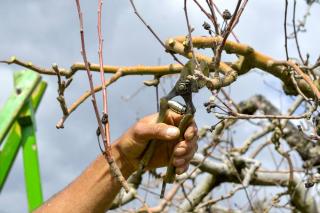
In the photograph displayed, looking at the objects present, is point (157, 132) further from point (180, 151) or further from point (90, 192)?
point (90, 192)

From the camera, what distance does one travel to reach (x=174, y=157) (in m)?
1.29

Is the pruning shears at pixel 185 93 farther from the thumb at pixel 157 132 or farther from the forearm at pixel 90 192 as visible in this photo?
the forearm at pixel 90 192

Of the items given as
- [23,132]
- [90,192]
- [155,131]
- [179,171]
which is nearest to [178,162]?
[179,171]

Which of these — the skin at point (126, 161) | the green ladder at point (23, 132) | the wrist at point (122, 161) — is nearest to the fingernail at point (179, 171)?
the skin at point (126, 161)

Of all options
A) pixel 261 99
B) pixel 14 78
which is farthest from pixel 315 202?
pixel 14 78

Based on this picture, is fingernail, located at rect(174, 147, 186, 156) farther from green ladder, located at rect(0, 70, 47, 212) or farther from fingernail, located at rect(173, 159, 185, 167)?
green ladder, located at rect(0, 70, 47, 212)

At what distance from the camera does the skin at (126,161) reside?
1.31m

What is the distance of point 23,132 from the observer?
467 cm

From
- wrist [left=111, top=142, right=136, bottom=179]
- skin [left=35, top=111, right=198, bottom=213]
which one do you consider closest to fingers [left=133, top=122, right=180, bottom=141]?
skin [left=35, top=111, right=198, bottom=213]

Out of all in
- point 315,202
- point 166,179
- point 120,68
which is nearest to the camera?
point 166,179

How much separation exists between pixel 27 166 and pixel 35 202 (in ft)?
1.02

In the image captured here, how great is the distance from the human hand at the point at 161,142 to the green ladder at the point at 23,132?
3.00 meters

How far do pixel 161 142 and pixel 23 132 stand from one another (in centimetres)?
338

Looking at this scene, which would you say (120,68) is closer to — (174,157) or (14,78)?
(174,157)
